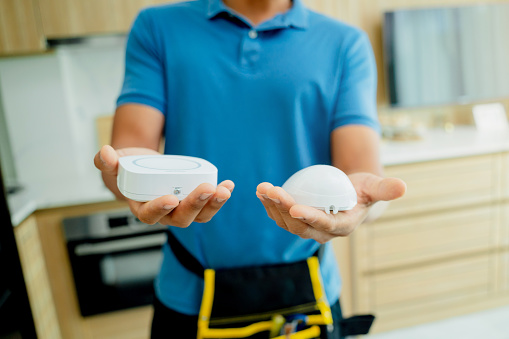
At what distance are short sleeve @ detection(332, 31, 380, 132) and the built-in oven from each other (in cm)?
102

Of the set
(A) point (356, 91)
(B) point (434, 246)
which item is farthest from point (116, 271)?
(B) point (434, 246)

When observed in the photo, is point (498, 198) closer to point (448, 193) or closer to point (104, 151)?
point (448, 193)

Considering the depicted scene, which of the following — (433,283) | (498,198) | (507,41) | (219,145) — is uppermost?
(507,41)

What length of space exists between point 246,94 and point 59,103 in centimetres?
140

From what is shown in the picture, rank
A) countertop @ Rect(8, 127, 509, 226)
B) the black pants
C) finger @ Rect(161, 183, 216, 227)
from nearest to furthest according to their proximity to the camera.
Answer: finger @ Rect(161, 183, 216, 227) → the black pants → countertop @ Rect(8, 127, 509, 226)

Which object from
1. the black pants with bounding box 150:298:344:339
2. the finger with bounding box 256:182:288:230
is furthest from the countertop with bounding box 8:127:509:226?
the finger with bounding box 256:182:288:230

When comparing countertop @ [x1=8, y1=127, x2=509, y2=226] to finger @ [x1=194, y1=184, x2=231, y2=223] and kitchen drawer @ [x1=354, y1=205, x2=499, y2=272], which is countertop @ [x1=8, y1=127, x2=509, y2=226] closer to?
kitchen drawer @ [x1=354, y1=205, x2=499, y2=272]

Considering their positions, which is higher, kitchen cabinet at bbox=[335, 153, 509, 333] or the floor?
kitchen cabinet at bbox=[335, 153, 509, 333]

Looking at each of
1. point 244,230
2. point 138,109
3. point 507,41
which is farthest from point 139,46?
point 507,41

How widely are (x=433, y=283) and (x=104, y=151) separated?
1.70m

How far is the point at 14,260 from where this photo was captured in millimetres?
544

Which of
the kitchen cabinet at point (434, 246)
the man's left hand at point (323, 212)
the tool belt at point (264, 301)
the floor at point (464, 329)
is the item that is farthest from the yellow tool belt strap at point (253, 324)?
the floor at point (464, 329)

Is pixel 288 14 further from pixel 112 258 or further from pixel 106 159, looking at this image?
pixel 112 258

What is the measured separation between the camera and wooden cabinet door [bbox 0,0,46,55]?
1.47 m
